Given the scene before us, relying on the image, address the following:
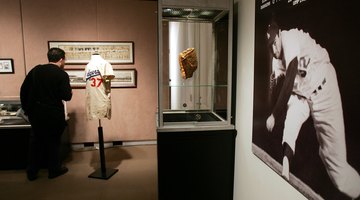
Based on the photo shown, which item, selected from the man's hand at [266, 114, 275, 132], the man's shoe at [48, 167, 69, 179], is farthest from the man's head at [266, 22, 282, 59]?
the man's shoe at [48, 167, 69, 179]

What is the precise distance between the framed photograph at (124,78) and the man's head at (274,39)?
295 cm

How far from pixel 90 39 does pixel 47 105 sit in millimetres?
1465

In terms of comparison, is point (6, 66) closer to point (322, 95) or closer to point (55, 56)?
point (55, 56)

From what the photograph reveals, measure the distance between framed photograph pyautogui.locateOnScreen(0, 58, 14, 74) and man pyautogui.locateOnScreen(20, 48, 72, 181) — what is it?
121cm

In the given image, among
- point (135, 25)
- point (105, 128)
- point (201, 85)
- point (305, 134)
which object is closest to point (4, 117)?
point (105, 128)

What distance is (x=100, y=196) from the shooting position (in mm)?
2604

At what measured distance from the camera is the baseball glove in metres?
2.20

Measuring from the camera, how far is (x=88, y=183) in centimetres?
289

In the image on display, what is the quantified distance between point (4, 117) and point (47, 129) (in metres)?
0.89

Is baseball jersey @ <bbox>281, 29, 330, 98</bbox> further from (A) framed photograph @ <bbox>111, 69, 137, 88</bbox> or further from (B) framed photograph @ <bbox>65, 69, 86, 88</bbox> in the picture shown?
(B) framed photograph @ <bbox>65, 69, 86, 88</bbox>

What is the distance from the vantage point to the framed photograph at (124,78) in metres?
4.03

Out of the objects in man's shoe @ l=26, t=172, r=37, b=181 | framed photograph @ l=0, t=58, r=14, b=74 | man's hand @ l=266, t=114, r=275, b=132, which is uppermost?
framed photograph @ l=0, t=58, r=14, b=74

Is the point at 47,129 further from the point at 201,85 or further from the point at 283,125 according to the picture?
the point at 283,125

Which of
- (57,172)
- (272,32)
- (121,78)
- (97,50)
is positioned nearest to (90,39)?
(97,50)
